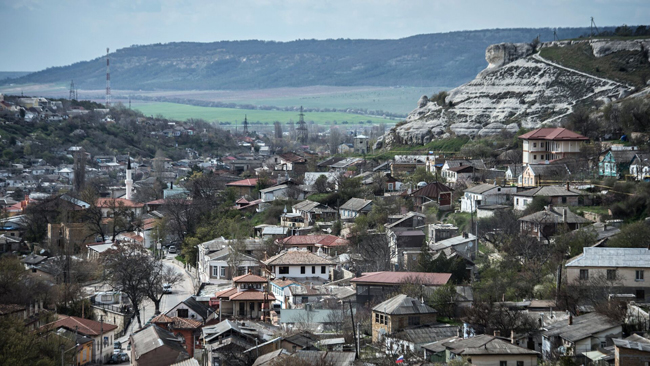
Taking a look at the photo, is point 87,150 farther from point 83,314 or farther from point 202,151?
point 83,314

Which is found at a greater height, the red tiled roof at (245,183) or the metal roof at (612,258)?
the metal roof at (612,258)

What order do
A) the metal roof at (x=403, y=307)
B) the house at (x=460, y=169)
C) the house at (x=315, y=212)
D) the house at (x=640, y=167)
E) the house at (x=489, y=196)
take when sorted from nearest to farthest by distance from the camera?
the metal roof at (x=403, y=307)
the house at (x=640, y=167)
the house at (x=489, y=196)
the house at (x=315, y=212)
the house at (x=460, y=169)

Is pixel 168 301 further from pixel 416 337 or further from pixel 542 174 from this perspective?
pixel 542 174

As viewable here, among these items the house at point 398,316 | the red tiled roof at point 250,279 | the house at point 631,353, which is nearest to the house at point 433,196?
the red tiled roof at point 250,279

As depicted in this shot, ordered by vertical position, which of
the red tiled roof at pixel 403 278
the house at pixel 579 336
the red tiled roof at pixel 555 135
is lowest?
the red tiled roof at pixel 403 278

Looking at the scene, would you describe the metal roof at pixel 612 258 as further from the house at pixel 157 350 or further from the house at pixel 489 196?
the house at pixel 489 196

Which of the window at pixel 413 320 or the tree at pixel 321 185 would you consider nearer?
the window at pixel 413 320
